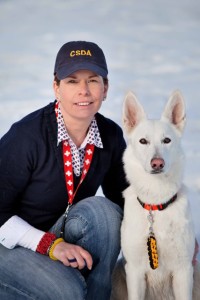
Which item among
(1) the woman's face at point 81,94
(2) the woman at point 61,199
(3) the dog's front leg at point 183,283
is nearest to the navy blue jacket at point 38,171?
(2) the woman at point 61,199

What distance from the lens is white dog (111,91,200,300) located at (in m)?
2.74

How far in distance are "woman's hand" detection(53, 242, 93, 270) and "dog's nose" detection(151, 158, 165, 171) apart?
68 cm

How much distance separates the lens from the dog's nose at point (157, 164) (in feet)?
8.55

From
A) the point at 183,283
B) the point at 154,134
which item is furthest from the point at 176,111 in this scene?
the point at 183,283

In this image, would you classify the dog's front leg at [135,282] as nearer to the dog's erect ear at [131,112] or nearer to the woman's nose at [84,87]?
the dog's erect ear at [131,112]

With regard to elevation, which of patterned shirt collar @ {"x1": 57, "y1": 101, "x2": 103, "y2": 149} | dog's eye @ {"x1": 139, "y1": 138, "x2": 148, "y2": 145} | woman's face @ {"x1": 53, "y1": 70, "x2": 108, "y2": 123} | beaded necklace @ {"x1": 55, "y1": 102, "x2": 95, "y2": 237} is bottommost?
beaded necklace @ {"x1": 55, "y1": 102, "x2": 95, "y2": 237}

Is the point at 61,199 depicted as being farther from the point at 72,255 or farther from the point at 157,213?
the point at 157,213

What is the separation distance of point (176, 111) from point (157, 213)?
75 cm

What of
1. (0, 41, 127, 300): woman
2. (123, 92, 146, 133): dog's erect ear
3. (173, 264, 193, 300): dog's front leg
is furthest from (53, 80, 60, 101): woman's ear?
(173, 264, 193, 300): dog's front leg

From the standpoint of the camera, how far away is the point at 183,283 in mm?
2811

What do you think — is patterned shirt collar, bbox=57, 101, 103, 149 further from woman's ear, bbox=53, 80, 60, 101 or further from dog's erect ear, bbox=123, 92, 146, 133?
dog's erect ear, bbox=123, 92, 146, 133

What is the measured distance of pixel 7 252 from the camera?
9.01 ft

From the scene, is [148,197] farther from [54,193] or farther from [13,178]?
[13,178]

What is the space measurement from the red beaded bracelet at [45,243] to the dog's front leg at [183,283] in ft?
2.83
